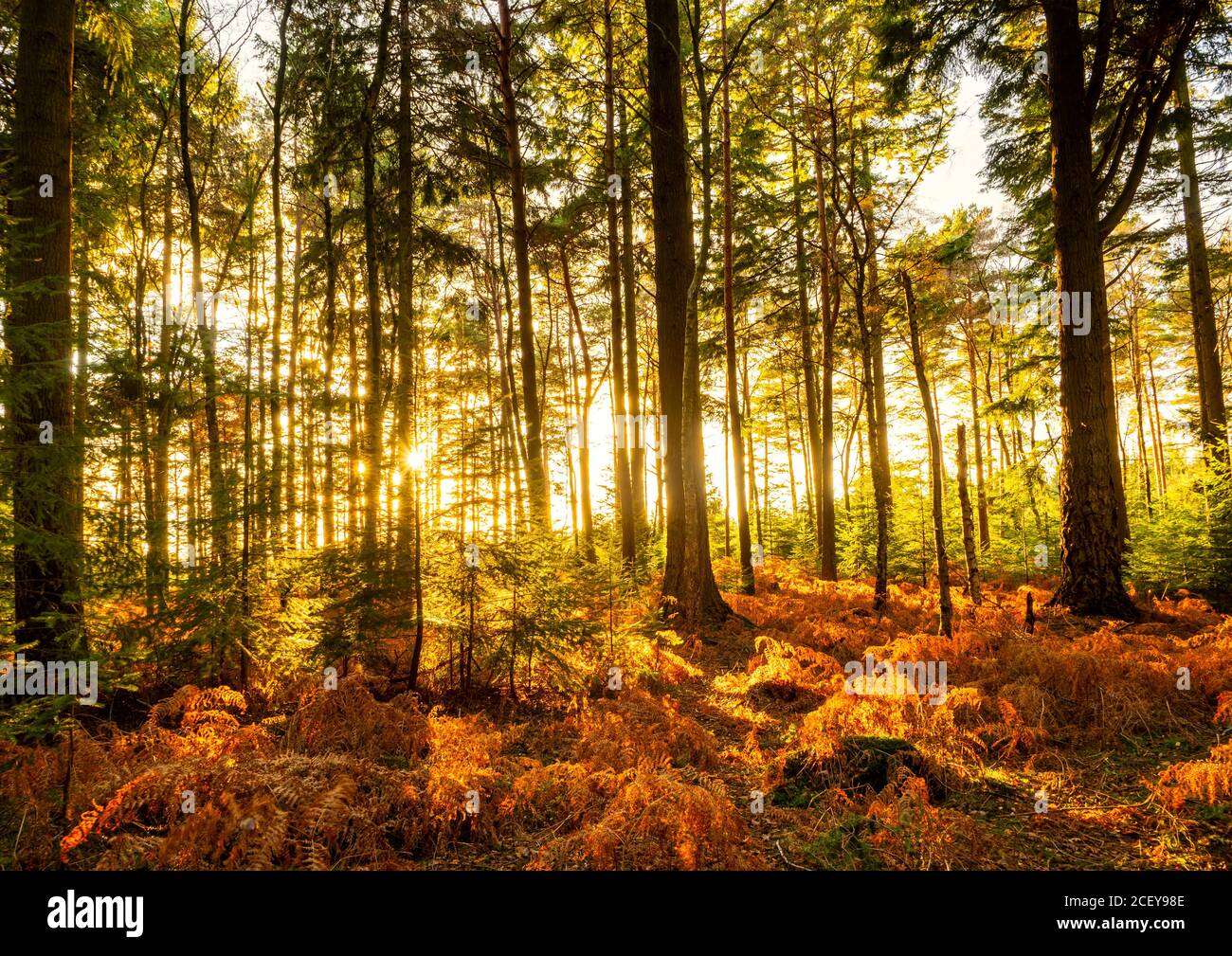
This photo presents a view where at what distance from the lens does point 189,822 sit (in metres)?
3.20

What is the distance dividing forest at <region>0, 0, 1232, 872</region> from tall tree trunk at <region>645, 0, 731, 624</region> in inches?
3.0

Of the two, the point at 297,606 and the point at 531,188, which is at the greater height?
the point at 531,188

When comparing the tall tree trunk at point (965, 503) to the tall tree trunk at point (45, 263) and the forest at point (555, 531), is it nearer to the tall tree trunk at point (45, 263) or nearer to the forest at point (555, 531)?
the forest at point (555, 531)

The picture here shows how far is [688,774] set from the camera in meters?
4.58

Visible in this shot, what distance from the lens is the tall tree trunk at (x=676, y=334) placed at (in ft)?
30.2

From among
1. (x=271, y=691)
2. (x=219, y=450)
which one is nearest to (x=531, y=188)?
(x=219, y=450)

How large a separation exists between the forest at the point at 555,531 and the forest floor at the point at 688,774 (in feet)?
0.12

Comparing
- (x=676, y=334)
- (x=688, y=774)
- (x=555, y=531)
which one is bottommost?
(x=688, y=774)

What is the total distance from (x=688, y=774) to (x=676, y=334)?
7268mm

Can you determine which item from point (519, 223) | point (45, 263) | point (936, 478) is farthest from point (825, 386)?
point (45, 263)

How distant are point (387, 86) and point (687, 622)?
11697mm

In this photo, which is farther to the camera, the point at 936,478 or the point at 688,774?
the point at 936,478

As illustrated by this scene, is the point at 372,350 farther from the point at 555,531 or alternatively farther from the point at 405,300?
the point at 555,531
